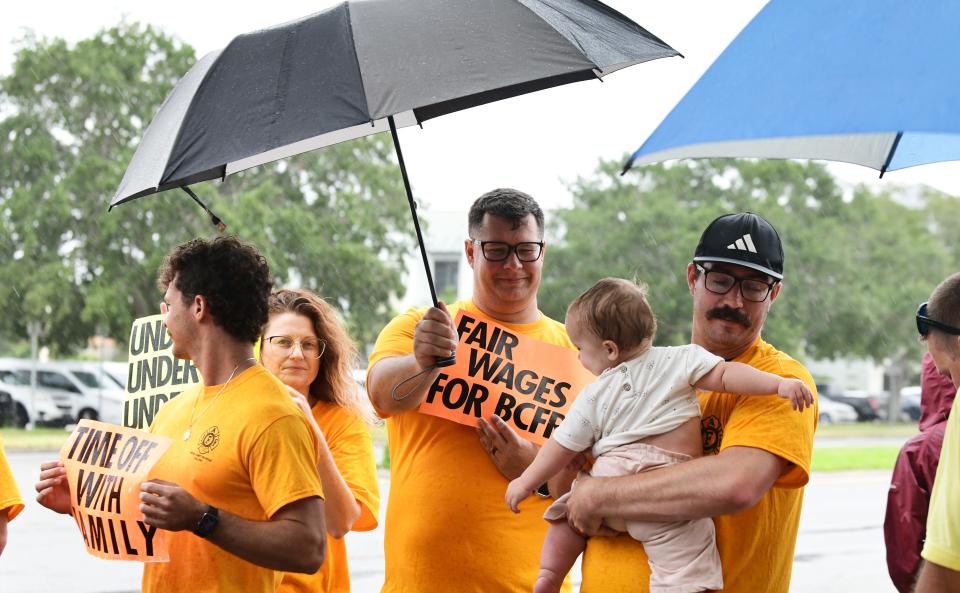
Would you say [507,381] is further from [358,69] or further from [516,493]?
[358,69]

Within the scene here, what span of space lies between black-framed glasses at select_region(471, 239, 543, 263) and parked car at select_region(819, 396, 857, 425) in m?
43.3

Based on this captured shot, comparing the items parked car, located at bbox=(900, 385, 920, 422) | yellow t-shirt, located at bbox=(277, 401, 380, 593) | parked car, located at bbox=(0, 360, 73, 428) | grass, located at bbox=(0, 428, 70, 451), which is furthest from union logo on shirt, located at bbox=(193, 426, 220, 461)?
parked car, located at bbox=(900, 385, 920, 422)

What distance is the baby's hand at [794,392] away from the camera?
2877 mm

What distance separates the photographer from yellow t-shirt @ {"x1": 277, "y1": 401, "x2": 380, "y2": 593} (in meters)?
3.98

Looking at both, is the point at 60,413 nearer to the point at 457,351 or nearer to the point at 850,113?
the point at 457,351

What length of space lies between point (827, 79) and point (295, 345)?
2.63 metres

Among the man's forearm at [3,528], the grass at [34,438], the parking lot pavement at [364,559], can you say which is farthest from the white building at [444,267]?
the man's forearm at [3,528]

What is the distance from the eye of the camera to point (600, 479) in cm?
311

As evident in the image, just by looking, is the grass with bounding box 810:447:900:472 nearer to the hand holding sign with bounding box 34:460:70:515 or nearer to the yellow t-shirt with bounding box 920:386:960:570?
the hand holding sign with bounding box 34:460:70:515

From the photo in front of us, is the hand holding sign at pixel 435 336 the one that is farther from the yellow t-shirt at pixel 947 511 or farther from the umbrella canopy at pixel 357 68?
the yellow t-shirt at pixel 947 511

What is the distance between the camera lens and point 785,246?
127 feet

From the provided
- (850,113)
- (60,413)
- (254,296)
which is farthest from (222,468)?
(60,413)

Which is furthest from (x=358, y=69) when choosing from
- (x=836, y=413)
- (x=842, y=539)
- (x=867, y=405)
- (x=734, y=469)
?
(x=867, y=405)

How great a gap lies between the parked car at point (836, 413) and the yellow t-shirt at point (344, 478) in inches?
1699
